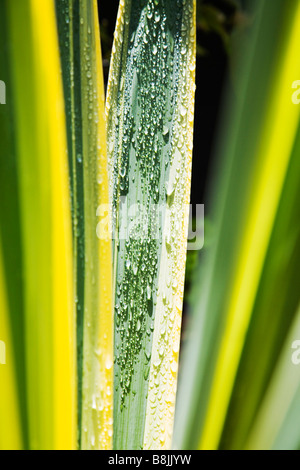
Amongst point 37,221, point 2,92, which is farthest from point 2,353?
point 2,92

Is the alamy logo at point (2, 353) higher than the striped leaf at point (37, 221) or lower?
lower

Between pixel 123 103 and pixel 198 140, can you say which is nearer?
pixel 123 103

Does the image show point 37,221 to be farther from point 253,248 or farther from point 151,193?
point 253,248

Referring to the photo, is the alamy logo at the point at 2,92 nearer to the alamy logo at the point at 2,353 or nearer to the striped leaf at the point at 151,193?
the striped leaf at the point at 151,193

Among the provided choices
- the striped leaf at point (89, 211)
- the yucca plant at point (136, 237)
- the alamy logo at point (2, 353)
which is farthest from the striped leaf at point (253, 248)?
the alamy logo at point (2, 353)

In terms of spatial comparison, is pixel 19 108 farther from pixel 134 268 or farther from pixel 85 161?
pixel 134 268

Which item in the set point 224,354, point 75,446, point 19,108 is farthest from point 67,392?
point 19,108

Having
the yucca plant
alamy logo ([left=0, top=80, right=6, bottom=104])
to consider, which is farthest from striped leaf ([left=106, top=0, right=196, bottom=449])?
alamy logo ([left=0, top=80, right=6, bottom=104])

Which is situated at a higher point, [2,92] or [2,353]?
[2,92]

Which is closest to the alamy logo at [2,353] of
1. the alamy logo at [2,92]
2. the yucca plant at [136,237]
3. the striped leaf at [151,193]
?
the yucca plant at [136,237]
